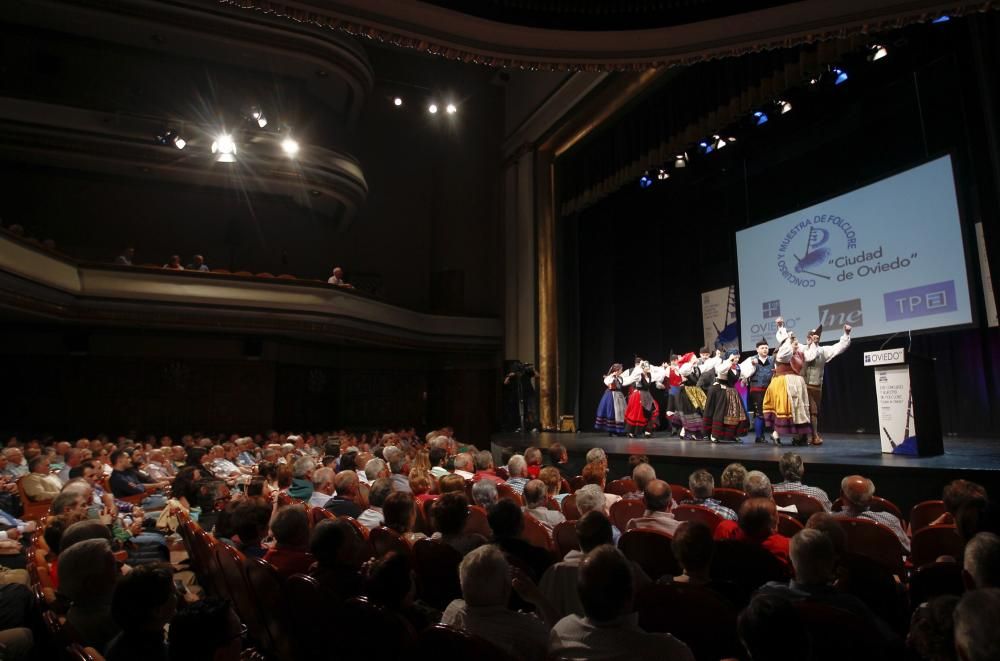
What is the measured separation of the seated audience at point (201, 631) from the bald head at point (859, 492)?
3.12m

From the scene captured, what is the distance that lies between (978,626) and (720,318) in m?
10.9

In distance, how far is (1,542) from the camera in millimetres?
3426

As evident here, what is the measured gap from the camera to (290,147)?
12.7 metres

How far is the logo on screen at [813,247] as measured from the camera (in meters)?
8.77

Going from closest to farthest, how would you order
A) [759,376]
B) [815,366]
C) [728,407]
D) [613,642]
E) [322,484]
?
[613,642] → [322,484] → [815,366] → [759,376] → [728,407]

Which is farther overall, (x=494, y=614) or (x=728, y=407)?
(x=728, y=407)

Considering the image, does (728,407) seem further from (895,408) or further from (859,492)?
(859,492)

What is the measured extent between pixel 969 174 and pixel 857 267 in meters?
1.60

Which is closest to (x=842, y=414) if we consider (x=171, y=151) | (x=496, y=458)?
(x=496, y=458)

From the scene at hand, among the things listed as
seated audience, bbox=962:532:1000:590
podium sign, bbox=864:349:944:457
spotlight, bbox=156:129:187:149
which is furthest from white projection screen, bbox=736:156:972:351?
spotlight, bbox=156:129:187:149

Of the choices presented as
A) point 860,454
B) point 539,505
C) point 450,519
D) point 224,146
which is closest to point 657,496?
point 539,505

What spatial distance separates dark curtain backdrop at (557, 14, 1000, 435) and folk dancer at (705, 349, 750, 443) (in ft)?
5.58

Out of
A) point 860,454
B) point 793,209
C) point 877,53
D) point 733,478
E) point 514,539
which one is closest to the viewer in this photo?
point 514,539

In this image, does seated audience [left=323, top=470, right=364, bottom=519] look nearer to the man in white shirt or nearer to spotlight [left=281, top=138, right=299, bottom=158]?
the man in white shirt
